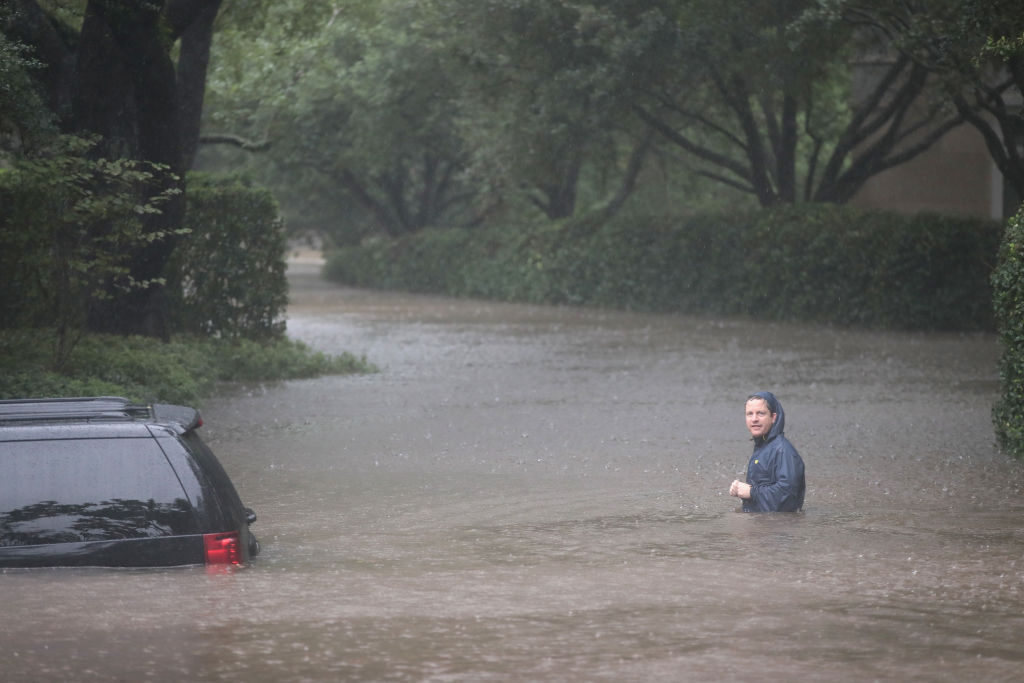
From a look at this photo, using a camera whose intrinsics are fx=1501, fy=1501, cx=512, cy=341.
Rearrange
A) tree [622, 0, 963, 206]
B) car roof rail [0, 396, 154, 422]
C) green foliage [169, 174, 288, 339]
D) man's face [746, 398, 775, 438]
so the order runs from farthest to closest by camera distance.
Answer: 1. tree [622, 0, 963, 206]
2. green foliage [169, 174, 288, 339]
3. man's face [746, 398, 775, 438]
4. car roof rail [0, 396, 154, 422]

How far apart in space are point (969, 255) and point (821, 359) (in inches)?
282

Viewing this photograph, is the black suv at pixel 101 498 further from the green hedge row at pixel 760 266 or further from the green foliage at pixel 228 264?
the green hedge row at pixel 760 266

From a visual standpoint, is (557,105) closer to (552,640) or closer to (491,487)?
(491,487)

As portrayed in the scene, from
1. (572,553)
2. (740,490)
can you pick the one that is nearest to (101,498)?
(572,553)

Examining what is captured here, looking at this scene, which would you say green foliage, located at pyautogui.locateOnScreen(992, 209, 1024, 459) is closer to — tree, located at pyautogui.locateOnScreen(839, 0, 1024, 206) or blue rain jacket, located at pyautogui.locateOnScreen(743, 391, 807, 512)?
blue rain jacket, located at pyautogui.locateOnScreen(743, 391, 807, 512)

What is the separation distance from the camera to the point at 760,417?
416 inches

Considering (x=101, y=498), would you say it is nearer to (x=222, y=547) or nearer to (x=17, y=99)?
(x=222, y=547)

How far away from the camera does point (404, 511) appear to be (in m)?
11.7

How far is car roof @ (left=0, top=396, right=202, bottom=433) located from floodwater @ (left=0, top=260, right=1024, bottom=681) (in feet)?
2.51

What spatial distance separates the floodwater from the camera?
282 inches

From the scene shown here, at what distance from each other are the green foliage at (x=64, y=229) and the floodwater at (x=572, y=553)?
7.12 ft

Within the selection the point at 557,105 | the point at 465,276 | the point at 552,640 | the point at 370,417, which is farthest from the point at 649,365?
the point at 465,276

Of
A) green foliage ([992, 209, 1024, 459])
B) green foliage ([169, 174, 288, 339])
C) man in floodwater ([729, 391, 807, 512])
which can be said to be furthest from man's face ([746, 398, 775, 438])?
green foliage ([169, 174, 288, 339])

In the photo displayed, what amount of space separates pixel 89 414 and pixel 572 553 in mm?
3484
